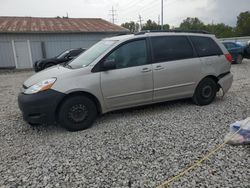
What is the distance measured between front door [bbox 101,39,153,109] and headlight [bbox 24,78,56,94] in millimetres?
916

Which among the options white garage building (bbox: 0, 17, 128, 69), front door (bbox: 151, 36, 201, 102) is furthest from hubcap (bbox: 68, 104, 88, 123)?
white garage building (bbox: 0, 17, 128, 69)

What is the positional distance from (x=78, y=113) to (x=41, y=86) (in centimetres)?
80

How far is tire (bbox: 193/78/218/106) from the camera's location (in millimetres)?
4871

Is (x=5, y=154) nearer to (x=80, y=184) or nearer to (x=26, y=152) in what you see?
(x=26, y=152)

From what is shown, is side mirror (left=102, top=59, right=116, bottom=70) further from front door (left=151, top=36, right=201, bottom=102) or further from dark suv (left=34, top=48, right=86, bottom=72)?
dark suv (left=34, top=48, right=86, bottom=72)

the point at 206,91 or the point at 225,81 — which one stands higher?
the point at 225,81

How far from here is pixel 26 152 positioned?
3137 millimetres

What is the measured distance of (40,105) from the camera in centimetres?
349

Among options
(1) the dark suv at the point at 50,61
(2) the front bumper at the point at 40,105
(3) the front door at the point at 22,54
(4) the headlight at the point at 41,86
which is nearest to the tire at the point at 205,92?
(2) the front bumper at the point at 40,105

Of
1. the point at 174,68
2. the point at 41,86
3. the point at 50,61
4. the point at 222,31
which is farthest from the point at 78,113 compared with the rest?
the point at 222,31

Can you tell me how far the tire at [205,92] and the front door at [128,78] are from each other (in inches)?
52.4

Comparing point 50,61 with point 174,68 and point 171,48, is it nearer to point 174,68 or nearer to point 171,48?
point 171,48

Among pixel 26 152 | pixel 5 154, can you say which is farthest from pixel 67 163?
pixel 5 154

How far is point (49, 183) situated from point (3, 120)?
283 centimetres
